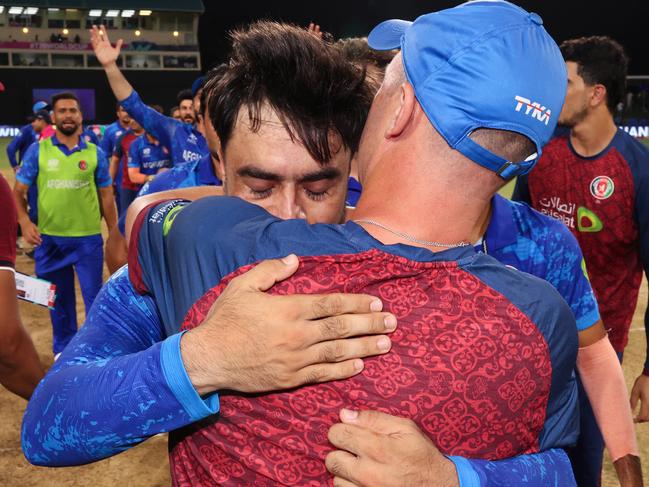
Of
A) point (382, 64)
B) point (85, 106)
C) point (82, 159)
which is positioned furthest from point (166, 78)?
point (382, 64)

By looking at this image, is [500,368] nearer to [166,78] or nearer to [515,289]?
[515,289]

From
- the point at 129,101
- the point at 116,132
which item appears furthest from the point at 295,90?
the point at 116,132

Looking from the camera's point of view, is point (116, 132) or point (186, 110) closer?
point (186, 110)

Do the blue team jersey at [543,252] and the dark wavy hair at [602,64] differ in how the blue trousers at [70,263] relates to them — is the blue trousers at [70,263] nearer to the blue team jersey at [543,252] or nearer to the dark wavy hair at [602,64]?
the dark wavy hair at [602,64]

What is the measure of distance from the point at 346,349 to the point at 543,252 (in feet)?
3.48

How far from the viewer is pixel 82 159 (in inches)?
257

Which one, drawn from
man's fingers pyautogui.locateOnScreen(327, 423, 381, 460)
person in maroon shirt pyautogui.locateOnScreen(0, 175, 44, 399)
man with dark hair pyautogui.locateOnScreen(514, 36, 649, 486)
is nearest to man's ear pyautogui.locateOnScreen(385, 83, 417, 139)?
man's fingers pyautogui.locateOnScreen(327, 423, 381, 460)

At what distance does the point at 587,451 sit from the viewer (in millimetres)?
3000

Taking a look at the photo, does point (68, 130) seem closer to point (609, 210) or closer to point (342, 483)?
point (609, 210)

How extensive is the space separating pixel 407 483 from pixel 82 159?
244 inches

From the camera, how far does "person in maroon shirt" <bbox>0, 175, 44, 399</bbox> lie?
288 cm

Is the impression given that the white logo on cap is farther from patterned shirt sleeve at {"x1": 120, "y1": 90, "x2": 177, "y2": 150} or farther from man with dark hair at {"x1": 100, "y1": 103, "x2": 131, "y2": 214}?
man with dark hair at {"x1": 100, "y1": 103, "x2": 131, "y2": 214}

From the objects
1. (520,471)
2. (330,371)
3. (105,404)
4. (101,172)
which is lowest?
(101,172)

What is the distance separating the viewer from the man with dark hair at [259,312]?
3.42 feet
